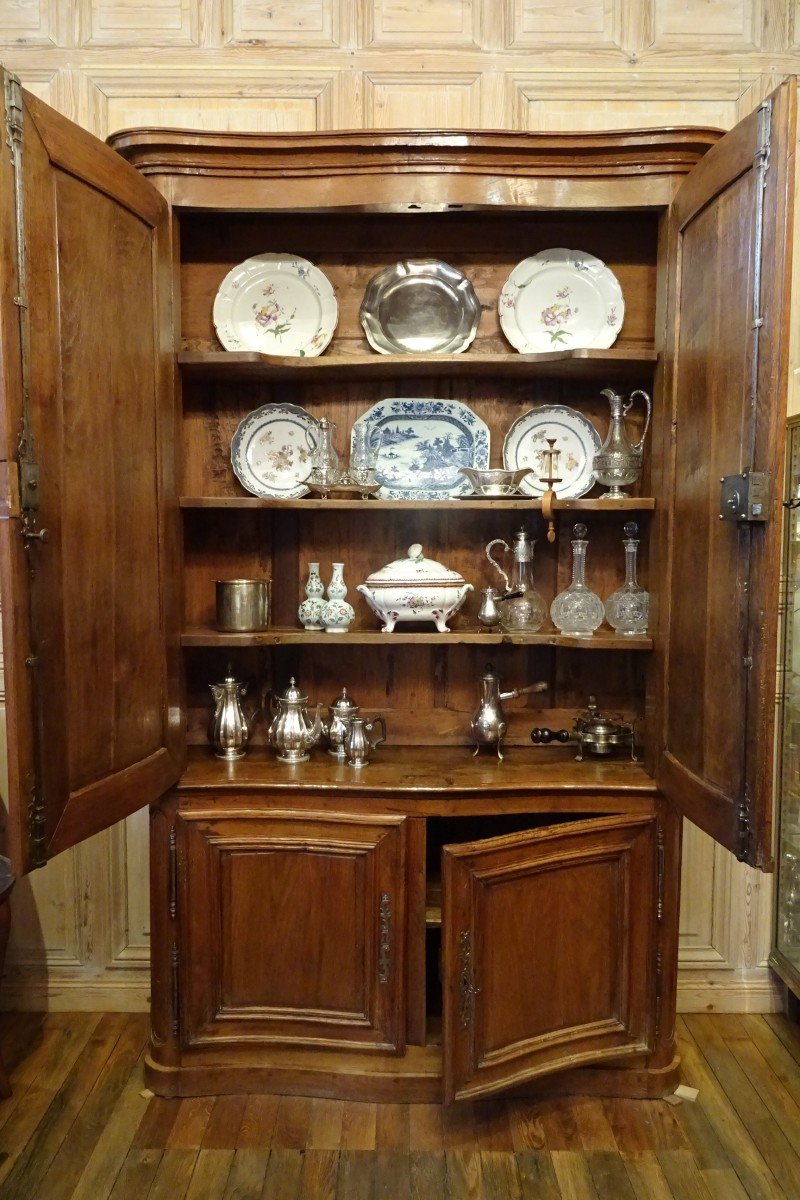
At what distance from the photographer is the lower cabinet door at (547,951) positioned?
1.85 m

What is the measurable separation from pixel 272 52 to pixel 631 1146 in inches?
112

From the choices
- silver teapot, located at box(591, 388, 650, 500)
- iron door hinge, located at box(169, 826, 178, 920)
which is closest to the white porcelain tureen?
silver teapot, located at box(591, 388, 650, 500)

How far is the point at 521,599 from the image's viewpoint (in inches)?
85.7

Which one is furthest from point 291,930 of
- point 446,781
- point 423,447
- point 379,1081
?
point 423,447

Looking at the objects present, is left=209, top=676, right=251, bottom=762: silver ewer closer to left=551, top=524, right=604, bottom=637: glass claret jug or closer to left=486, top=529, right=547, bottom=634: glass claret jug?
left=486, top=529, right=547, bottom=634: glass claret jug

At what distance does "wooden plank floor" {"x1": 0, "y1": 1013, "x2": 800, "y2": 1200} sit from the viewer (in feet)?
5.80

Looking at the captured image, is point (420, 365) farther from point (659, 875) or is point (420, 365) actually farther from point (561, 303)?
point (659, 875)

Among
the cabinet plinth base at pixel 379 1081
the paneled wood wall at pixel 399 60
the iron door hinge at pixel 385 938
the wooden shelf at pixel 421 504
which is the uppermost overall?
the paneled wood wall at pixel 399 60

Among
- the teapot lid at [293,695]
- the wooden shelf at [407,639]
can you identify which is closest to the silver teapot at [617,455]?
the wooden shelf at [407,639]

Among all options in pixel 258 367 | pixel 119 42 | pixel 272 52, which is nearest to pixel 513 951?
pixel 258 367

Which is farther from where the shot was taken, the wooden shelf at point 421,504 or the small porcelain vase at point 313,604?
the small porcelain vase at point 313,604

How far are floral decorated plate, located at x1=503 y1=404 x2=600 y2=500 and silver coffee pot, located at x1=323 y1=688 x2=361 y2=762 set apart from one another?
722 millimetres

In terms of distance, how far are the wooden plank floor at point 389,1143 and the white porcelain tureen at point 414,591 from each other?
1.16m

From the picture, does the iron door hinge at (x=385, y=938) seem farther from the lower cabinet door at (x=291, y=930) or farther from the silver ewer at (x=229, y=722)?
the silver ewer at (x=229, y=722)
